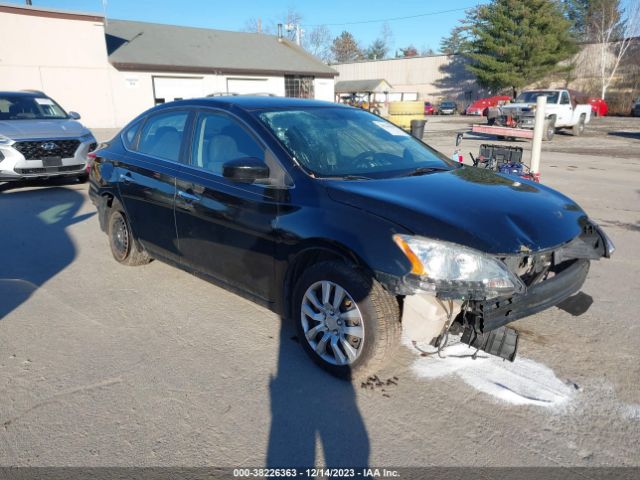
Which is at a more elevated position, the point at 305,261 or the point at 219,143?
the point at 219,143

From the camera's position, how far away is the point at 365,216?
2943mm

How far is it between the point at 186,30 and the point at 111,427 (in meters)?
35.5

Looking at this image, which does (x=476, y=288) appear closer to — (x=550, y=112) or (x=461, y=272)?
(x=461, y=272)

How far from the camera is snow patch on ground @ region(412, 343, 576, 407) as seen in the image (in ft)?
9.86

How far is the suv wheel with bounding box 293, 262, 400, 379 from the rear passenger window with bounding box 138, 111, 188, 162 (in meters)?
1.83

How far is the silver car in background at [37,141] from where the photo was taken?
29.6 ft

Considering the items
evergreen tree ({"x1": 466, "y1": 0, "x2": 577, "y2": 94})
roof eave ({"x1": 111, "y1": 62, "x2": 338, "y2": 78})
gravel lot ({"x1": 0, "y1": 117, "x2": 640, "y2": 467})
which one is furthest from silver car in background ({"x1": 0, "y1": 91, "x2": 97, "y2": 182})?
evergreen tree ({"x1": 466, "y1": 0, "x2": 577, "y2": 94})

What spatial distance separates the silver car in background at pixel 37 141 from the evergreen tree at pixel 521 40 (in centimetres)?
4502

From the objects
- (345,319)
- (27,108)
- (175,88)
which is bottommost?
(345,319)

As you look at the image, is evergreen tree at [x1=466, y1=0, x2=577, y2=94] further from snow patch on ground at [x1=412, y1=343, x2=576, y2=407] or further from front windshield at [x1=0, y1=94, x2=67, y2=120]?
snow patch on ground at [x1=412, y1=343, x2=576, y2=407]

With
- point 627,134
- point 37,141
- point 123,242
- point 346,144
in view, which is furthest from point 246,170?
point 627,134

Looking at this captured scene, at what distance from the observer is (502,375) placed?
10.6 ft

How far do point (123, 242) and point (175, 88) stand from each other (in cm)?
2724

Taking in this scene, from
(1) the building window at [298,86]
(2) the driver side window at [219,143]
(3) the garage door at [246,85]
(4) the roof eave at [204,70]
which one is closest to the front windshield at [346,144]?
(2) the driver side window at [219,143]
